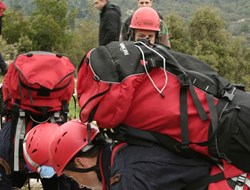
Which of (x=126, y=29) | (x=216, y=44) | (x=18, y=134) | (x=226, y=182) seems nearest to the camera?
(x=226, y=182)

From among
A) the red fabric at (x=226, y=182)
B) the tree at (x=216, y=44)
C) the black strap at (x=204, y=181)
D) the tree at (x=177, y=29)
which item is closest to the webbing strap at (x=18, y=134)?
the black strap at (x=204, y=181)

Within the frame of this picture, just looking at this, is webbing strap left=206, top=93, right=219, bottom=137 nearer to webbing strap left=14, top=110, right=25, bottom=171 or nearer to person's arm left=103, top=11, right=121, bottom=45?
webbing strap left=14, top=110, right=25, bottom=171

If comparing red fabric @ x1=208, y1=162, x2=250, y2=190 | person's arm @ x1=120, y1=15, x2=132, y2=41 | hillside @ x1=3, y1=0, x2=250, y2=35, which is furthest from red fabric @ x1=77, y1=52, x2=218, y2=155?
hillside @ x1=3, y1=0, x2=250, y2=35

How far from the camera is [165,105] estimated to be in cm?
244

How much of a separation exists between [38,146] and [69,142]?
0.71 m

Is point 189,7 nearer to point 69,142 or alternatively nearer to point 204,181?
point 69,142

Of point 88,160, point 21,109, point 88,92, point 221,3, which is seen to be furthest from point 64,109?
point 221,3

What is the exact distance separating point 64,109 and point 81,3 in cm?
14062

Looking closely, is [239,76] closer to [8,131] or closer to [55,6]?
[55,6]

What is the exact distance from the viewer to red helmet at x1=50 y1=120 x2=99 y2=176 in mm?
2900

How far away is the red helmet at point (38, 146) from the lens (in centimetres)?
354

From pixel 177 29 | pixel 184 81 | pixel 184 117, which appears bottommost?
pixel 177 29

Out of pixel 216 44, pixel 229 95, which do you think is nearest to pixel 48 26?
pixel 216 44

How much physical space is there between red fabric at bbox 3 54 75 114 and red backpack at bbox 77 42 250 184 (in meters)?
1.45
